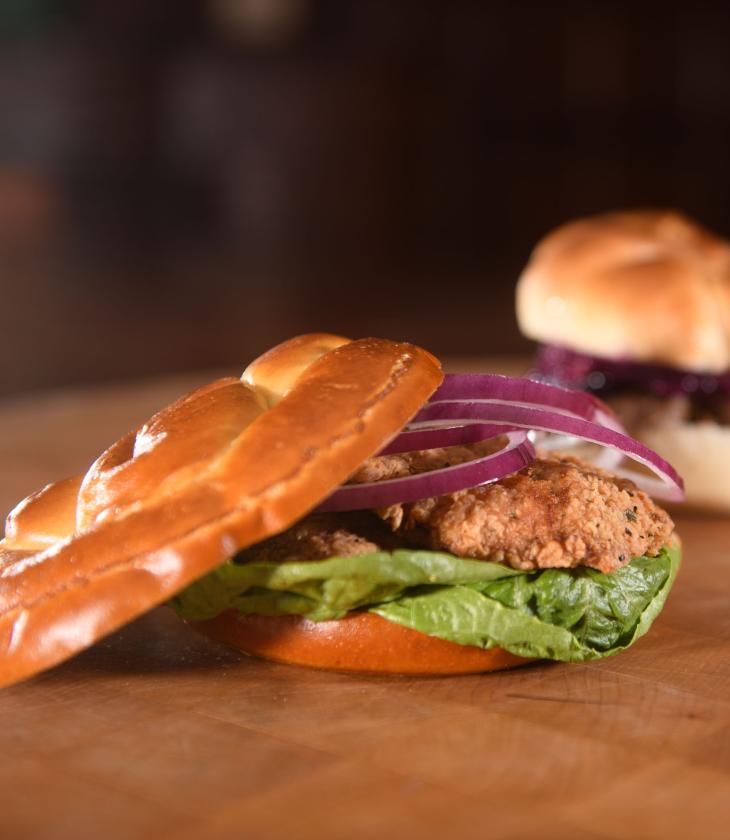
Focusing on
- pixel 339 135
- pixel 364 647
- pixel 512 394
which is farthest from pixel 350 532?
pixel 339 135

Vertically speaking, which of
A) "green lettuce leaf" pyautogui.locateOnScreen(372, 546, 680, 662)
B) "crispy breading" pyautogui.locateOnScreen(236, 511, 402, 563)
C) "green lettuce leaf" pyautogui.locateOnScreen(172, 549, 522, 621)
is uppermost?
"crispy breading" pyautogui.locateOnScreen(236, 511, 402, 563)

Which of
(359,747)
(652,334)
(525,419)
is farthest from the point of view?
(652,334)

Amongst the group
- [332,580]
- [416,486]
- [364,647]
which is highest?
[416,486]

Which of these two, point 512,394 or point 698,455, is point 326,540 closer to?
point 512,394

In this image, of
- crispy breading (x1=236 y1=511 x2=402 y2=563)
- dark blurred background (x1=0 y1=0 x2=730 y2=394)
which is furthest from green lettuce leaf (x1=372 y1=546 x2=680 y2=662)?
dark blurred background (x1=0 y1=0 x2=730 y2=394)

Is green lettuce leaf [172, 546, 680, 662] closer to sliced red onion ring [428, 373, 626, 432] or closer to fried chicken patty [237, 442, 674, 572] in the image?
fried chicken patty [237, 442, 674, 572]

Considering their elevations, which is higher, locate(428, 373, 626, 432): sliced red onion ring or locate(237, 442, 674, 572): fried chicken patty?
locate(428, 373, 626, 432): sliced red onion ring
